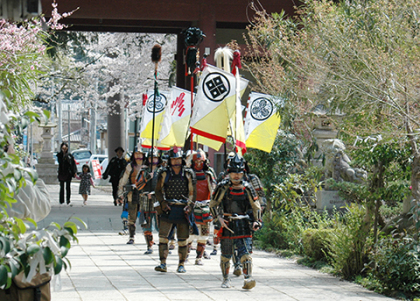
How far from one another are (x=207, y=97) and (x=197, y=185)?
1506 mm

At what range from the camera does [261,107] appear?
1241 cm

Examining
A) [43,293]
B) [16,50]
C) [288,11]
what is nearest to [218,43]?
[288,11]

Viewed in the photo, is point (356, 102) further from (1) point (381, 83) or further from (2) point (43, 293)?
(2) point (43, 293)

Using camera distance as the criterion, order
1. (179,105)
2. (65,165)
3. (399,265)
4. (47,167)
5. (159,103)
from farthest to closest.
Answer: (47,167) → (65,165) → (159,103) → (179,105) → (399,265)

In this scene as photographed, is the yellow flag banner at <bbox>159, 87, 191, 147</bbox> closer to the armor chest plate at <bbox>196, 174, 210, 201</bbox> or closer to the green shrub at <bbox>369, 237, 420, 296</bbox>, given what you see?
the armor chest plate at <bbox>196, 174, 210, 201</bbox>

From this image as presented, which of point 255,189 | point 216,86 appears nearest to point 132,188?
point 216,86

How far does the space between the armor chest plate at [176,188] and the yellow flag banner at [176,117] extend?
438 cm

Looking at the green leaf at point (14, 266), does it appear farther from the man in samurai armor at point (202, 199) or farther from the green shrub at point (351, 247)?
the man in samurai armor at point (202, 199)

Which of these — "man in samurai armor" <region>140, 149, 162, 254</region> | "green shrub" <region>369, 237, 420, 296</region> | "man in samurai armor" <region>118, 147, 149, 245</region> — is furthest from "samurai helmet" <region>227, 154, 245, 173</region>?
"man in samurai armor" <region>118, 147, 149, 245</region>

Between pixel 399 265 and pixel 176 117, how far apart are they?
7.58m

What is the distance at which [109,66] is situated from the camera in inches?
1249

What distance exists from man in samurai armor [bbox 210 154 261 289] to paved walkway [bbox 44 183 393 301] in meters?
0.49

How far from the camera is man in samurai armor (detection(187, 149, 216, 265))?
10648 mm

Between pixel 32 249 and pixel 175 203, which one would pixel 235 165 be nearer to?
pixel 175 203
